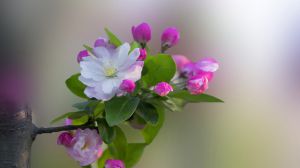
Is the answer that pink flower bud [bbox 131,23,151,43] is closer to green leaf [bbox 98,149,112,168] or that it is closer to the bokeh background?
green leaf [bbox 98,149,112,168]

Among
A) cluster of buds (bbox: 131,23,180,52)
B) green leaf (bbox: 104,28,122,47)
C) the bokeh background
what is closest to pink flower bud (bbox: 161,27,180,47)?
cluster of buds (bbox: 131,23,180,52)

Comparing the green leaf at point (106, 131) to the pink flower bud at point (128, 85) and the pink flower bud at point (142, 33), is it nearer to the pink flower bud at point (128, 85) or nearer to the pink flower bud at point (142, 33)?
the pink flower bud at point (128, 85)

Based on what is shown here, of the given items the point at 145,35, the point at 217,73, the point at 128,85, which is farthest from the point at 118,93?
the point at 217,73

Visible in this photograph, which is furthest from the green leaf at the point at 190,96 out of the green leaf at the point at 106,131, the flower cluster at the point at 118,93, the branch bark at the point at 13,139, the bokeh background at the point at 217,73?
the bokeh background at the point at 217,73

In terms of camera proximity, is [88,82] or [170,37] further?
[170,37]

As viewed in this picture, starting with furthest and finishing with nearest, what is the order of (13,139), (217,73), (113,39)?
(217,73), (113,39), (13,139)

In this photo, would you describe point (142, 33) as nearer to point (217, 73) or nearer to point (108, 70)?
point (108, 70)
